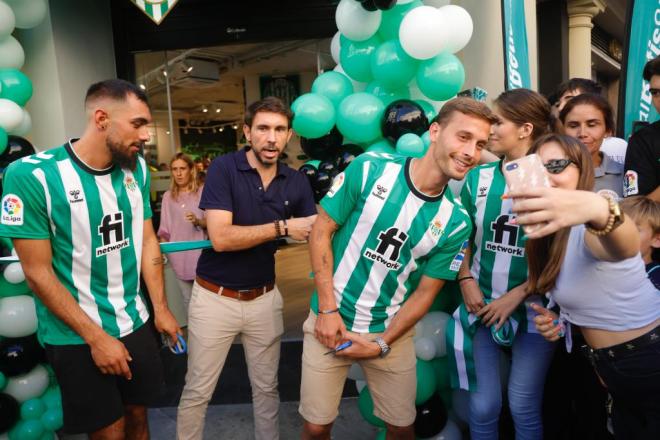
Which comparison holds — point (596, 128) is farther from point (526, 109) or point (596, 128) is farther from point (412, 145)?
point (412, 145)

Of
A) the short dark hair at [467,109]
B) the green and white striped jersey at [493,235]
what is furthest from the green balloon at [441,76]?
the short dark hair at [467,109]

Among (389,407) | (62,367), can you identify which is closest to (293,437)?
(389,407)

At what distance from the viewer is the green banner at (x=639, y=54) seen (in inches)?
109

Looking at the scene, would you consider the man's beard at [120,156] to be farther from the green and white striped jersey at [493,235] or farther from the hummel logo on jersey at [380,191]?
the green and white striped jersey at [493,235]

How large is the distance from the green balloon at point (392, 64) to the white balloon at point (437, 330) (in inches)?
57.6

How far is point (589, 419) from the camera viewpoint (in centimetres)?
233

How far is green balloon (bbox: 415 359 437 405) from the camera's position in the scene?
244 centimetres

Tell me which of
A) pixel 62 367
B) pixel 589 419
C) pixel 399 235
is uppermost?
pixel 399 235

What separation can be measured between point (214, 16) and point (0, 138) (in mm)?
2267

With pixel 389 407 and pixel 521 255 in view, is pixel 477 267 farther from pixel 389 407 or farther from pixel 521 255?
pixel 389 407

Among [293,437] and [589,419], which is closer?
[589,419]

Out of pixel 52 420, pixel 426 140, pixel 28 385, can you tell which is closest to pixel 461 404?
pixel 426 140

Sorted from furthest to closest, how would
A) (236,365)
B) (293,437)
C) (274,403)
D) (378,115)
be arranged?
(236,365) < (293,437) < (378,115) < (274,403)

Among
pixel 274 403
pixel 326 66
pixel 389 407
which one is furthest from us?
pixel 326 66
